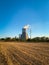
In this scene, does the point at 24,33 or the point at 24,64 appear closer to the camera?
the point at 24,64

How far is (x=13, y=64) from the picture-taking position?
9.14m

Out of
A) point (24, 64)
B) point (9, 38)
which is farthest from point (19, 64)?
point (9, 38)

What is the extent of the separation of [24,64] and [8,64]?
107 centimetres

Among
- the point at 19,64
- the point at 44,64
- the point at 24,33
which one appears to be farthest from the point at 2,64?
the point at 24,33

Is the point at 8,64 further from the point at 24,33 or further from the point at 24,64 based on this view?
the point at 24,33

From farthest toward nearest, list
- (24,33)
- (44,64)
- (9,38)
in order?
(24,33) → (9,38) → (44,64)

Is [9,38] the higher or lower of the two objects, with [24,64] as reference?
higher

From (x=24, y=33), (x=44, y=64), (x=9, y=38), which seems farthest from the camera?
(x=24, y=33)

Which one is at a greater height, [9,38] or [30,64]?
[9,38]

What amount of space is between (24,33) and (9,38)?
20.8m

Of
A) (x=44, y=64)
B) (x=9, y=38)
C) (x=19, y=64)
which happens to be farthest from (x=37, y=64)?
(x=9, y=38)

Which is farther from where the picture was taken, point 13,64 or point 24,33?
point 24,33

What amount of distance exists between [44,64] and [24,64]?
52.4 inches

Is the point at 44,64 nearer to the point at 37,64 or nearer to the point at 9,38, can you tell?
the point at 37,64
